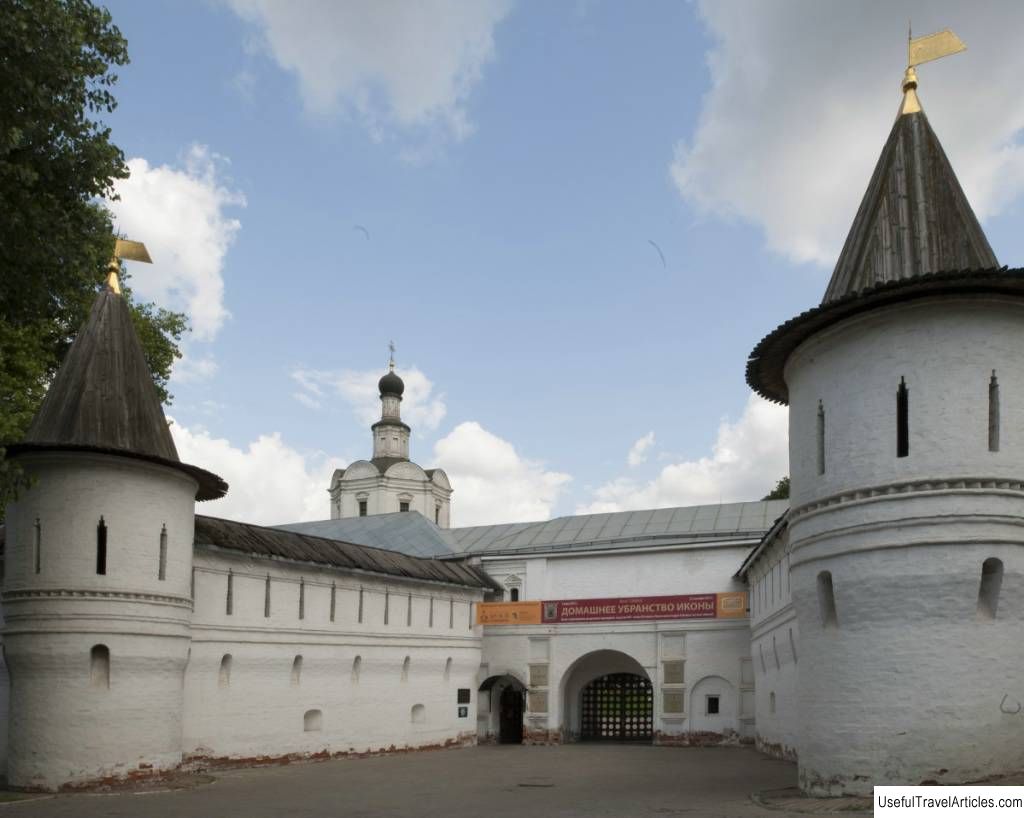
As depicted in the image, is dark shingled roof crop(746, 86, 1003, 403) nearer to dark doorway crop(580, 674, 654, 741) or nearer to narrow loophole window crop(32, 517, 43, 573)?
narrow loophole window crop(32, 517, 43, 573)

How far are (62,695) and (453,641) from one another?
1526cm

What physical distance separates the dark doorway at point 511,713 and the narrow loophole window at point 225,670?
1353cm

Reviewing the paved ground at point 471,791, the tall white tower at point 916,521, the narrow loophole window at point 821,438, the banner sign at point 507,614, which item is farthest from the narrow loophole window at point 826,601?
the banner sign at point 507,614

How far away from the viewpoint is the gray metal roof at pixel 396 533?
39156 millimetres

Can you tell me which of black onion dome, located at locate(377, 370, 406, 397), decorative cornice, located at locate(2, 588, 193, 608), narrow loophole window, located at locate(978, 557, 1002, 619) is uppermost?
black onion dome, located at locate(377, 370, 406, 397)

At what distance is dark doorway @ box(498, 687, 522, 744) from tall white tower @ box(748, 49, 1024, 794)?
2153cm

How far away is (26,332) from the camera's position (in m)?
23.2

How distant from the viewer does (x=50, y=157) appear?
47.6 ft

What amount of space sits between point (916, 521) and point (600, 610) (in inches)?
848

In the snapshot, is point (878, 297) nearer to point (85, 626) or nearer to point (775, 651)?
point (775, 651)

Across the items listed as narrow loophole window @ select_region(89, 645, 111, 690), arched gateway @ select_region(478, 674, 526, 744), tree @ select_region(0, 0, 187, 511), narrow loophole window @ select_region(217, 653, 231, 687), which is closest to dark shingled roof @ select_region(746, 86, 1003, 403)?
tree @ select_region(0, 0, 187, 511)

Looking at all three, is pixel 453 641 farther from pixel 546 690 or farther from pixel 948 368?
pixel 948 368

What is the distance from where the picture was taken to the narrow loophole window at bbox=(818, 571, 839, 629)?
14.3 metres

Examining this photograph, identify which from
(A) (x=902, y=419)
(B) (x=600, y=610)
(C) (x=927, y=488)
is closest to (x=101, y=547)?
(A) (x=902, y=419)
